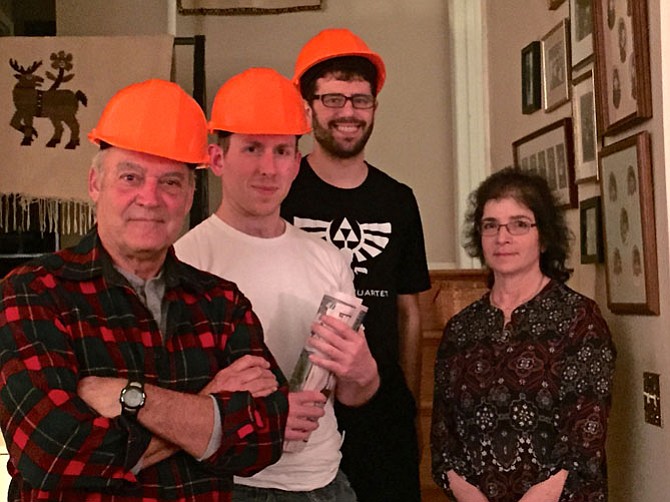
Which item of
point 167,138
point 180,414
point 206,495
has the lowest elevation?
point 206,495

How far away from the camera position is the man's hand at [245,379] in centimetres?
137

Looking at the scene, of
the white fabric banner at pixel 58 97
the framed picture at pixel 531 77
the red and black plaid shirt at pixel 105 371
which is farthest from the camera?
the white fabric banner at pixel 58 97

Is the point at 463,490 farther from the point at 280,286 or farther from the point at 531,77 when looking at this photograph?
the point at 531,77

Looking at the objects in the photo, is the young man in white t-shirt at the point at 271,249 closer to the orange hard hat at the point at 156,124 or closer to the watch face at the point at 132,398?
the orange hard hat at the point at 156,124

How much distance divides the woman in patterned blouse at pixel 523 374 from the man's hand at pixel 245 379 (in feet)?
2.24

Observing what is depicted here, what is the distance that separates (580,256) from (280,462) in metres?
1.22

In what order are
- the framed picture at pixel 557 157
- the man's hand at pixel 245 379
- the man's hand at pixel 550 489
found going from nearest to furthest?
the man's hand at pixel 245 379, the man's hand at pixel 550 489, the framed picture at pixel 557 157

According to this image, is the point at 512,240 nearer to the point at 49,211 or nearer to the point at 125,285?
the point at 125,285

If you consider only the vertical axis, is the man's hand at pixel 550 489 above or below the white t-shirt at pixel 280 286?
below

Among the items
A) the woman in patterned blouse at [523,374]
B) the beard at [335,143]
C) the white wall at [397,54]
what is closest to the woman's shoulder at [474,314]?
the woman in patterned blouse at [523,374]

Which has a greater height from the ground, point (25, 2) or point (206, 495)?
point (25, 2)

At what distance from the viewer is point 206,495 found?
136cm

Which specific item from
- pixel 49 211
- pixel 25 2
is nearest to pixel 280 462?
pixel 49 211

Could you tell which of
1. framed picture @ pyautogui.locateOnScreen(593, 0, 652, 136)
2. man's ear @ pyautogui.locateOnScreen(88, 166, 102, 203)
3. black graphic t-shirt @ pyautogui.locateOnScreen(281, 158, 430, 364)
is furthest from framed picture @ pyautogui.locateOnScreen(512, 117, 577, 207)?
man's ear @ pyautogui.locateOnScreen(88, 166, 102, 203)
